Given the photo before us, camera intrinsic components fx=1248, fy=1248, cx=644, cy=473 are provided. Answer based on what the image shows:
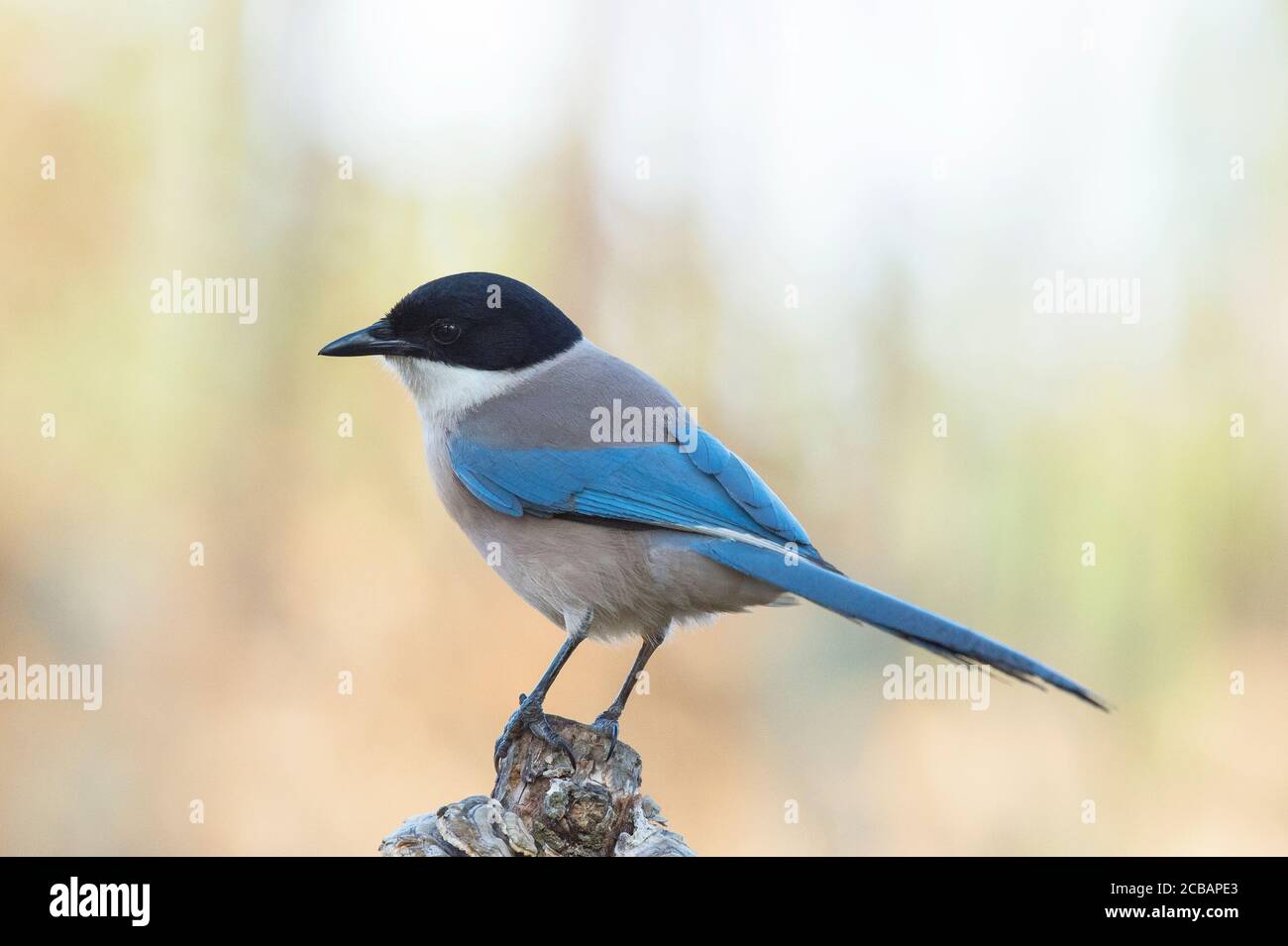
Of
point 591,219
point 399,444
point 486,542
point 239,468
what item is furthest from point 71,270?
point 486,542

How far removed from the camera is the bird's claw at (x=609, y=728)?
402 centimetres

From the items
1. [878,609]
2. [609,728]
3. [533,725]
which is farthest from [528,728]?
[878,609]

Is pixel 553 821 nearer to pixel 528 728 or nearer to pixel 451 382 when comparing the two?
pixel 528 728

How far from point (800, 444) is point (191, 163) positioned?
13.5 feet

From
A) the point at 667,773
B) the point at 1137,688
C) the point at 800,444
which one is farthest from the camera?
the point at 800,444

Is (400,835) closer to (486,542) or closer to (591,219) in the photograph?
(486,542)

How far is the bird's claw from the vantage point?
4.02 meters

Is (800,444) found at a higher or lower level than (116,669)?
A: higher

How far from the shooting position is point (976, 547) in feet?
23.2

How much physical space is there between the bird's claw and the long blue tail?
26.4 inches

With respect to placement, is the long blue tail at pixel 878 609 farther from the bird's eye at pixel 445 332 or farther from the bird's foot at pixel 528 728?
the bird's eye at pixel 445 332

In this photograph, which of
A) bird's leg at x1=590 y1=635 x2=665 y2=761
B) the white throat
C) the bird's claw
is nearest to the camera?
the bird's claw

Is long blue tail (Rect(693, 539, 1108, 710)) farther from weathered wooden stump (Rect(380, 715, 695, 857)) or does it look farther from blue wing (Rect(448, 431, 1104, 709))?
weathered wooden stump (Rect(380, 715, 695, 857))

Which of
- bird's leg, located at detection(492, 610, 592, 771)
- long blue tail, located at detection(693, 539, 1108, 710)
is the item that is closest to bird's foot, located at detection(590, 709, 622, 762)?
bird's leg, located at detection(492, 610, 592, 771)
